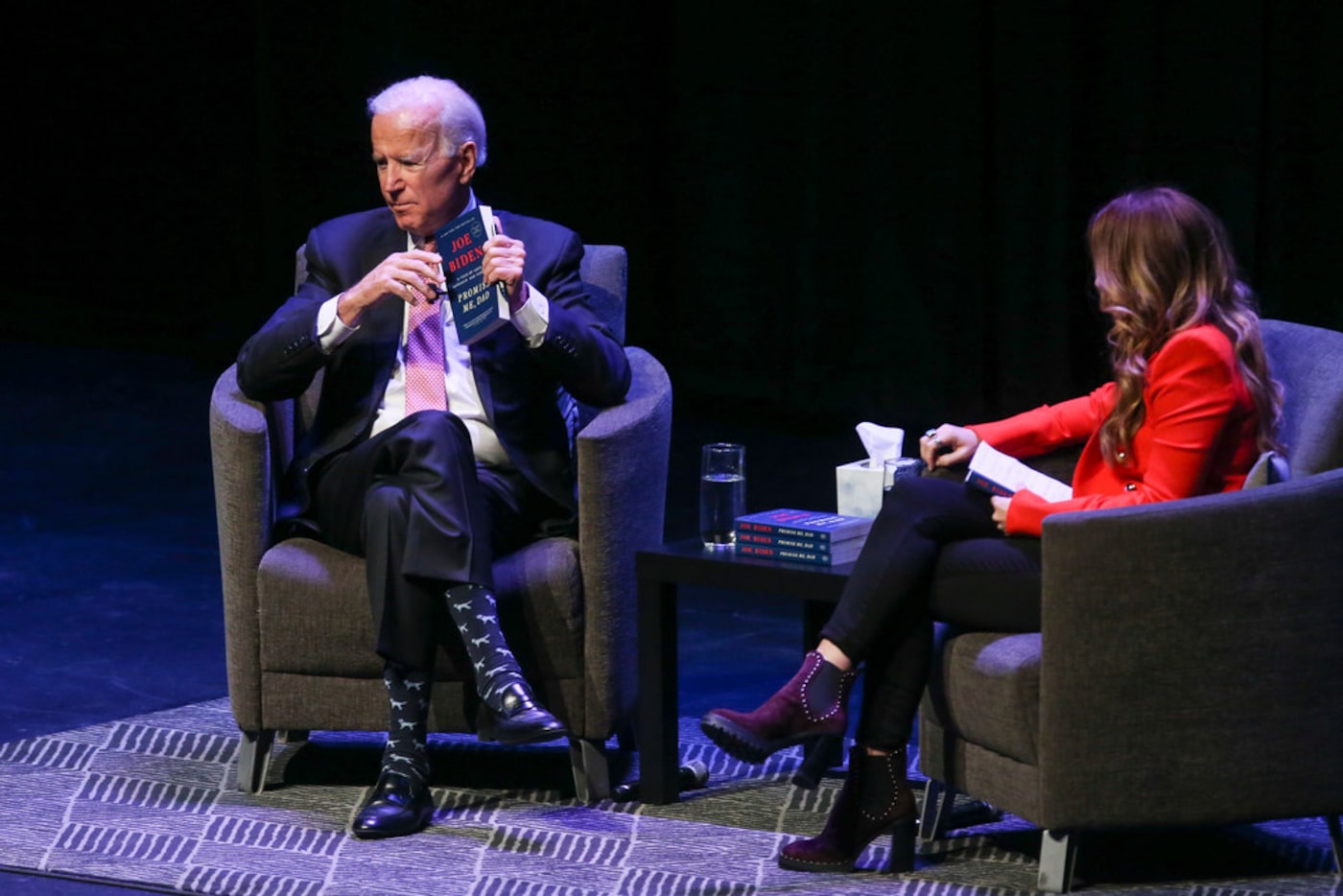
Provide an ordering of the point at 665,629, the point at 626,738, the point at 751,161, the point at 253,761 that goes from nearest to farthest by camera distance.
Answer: the point at 665,629, the point at 253,761, the point at 626,738, the point at 751,161

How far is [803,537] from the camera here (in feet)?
11.6

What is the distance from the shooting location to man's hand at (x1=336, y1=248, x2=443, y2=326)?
3.70 metres

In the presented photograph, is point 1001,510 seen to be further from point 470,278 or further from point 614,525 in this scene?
point 470,278

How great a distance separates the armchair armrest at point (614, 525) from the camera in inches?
144

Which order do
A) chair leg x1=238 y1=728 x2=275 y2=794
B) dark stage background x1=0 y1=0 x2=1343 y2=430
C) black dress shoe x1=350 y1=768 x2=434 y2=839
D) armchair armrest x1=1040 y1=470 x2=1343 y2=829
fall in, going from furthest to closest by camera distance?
dark stage background x1=0 y1=0 x2=1343 y2=430 < chair leg x1=238 y1=728 x2=275 y2=794 < black dress shoe x1=350 y1=768 x2=434 y2=839 < armchair armrest x1=1040 y1=470 x2=1343 y2=829

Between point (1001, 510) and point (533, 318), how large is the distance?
3.18 ft

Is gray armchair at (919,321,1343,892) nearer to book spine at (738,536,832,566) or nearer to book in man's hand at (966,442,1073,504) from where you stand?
book in man's hand at (966,442,1073,504)

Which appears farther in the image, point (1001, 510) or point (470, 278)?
point (470, 278)

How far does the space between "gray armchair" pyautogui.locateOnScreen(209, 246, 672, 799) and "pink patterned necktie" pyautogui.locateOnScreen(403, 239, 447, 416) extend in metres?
0.31

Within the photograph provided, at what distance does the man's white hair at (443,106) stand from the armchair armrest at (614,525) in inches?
25.4

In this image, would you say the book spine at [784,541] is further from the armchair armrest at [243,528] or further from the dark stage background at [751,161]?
the dark stage background at [751,161]

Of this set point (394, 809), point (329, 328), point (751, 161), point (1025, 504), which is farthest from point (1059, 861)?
point (751, 161)

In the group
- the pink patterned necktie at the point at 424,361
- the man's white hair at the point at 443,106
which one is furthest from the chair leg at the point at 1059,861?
the man's white hair at the point at 443,106

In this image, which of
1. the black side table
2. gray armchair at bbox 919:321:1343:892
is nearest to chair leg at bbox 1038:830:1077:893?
gray armchair at bbox 919:321:1343:892
